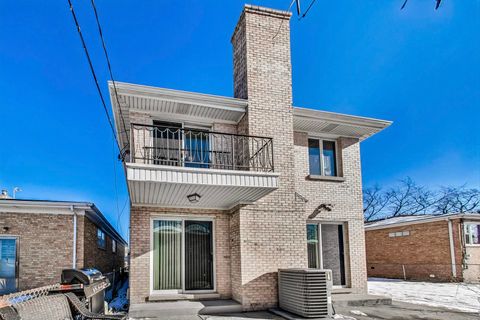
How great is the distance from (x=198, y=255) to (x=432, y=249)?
13.4 m

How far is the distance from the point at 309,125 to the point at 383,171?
128 ft

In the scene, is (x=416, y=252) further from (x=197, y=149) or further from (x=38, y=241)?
(x=38, y=241)

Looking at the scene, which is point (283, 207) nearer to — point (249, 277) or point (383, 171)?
point (249, 277)

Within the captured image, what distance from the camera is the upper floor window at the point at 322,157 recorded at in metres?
11.6

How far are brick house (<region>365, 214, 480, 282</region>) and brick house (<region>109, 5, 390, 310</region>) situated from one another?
8.69 meters

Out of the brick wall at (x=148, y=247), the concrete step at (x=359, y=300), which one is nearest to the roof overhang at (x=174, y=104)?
the brick wall at (x=148, y=247)

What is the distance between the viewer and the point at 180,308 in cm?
833

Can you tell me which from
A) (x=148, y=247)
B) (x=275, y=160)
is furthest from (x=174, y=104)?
(x=148, y=247)

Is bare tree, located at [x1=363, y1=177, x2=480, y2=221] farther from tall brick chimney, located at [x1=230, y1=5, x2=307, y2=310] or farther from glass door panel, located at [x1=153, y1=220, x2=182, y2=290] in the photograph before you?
glass door panel, located at [x1=153, y1=220, x2=182, y2=290]

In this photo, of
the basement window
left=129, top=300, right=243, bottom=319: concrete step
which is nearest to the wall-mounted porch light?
left=129, top=300, right=243, bottom=319: concrete step

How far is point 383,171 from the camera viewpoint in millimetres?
46594

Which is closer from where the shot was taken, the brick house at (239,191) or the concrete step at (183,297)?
the brick house at (239,191)

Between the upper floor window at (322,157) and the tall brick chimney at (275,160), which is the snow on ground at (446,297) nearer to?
the upper floor window at (322,157)

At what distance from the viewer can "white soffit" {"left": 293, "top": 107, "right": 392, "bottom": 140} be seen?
34.4ft
